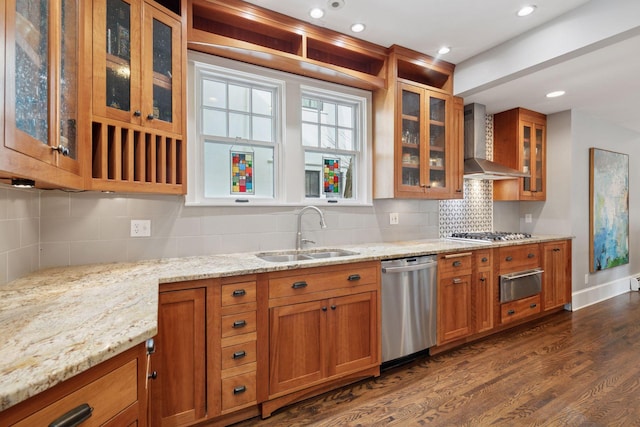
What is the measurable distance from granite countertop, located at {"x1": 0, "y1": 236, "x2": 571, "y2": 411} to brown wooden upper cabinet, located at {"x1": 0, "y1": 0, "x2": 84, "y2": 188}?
0.46m

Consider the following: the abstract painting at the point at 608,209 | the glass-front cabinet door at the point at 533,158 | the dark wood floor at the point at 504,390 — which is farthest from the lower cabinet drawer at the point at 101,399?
the abstract painting at the point at 608,209

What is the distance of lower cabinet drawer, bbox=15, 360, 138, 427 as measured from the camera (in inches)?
28.0

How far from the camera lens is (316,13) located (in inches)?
92.1

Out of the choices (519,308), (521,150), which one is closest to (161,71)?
(519,308)

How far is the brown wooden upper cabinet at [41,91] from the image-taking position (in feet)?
2.82

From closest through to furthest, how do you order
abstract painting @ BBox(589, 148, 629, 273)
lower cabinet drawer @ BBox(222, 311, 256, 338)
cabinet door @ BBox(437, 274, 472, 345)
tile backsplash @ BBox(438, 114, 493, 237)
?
lower cabinet drawer @ BBox(222, 311, 256, 338) → cabinet door @ BBox(437, 274, 472, 345) → tile backsplash @ BBox(438, 114, 493, 237) → abstract painting @ BBox(589, 148, 629, 273)

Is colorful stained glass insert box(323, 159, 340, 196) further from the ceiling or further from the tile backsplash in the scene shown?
the tile backsplash

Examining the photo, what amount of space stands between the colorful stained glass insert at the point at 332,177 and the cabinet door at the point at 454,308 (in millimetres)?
1231

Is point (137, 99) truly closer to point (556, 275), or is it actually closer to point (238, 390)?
point (238, 390)

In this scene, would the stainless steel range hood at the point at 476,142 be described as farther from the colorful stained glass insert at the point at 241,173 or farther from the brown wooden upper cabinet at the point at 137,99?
the brown wooden upper cabinet at the point at 137,99

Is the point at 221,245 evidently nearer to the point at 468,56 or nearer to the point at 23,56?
the point at 23,56

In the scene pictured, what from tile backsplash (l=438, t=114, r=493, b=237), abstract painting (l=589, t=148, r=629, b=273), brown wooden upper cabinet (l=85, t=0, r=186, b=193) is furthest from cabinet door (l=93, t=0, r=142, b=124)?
abstract painting (l=589, t=148, r=629, b=273)

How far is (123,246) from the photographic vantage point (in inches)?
83.0

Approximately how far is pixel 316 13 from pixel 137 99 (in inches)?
55.4
